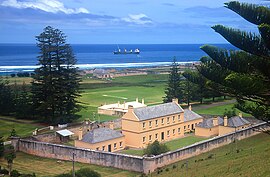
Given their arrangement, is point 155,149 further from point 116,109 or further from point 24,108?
point 24,108

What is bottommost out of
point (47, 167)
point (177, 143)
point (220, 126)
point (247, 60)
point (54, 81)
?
point (47, 167)

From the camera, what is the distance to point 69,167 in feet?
77.3

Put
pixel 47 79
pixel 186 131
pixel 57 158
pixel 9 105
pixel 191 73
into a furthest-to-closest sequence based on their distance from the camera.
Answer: pixel 9 105 < pixel 47 79 < pixel 186 131 < pixel 57 158 < pixel 191 73

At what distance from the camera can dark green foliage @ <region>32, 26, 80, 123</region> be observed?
36.1 meters

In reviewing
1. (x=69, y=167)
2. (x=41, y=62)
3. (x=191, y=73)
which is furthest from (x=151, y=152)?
(x=41, y=62)

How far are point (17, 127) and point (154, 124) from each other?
11.9 metres

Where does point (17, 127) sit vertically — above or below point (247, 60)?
below

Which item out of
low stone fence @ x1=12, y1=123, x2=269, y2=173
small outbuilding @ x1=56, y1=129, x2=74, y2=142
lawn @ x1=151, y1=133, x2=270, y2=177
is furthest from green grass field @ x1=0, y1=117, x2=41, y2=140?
lawn @ x1=151, y1=133, x2=270, y2=177

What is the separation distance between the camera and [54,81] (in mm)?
36281

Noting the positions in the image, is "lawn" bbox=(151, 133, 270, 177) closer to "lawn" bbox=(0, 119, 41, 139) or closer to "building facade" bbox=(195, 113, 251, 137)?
"building facade" bbox=(195, 113, 251, 137)

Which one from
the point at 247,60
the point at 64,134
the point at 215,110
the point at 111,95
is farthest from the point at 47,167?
the point at 111,95

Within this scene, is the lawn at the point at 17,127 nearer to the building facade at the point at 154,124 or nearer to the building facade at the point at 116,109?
the building facade at the point at 116,109

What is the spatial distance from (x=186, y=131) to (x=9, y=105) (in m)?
17.2

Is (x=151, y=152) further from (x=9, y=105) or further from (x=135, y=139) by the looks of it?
(x=9, y=105)
